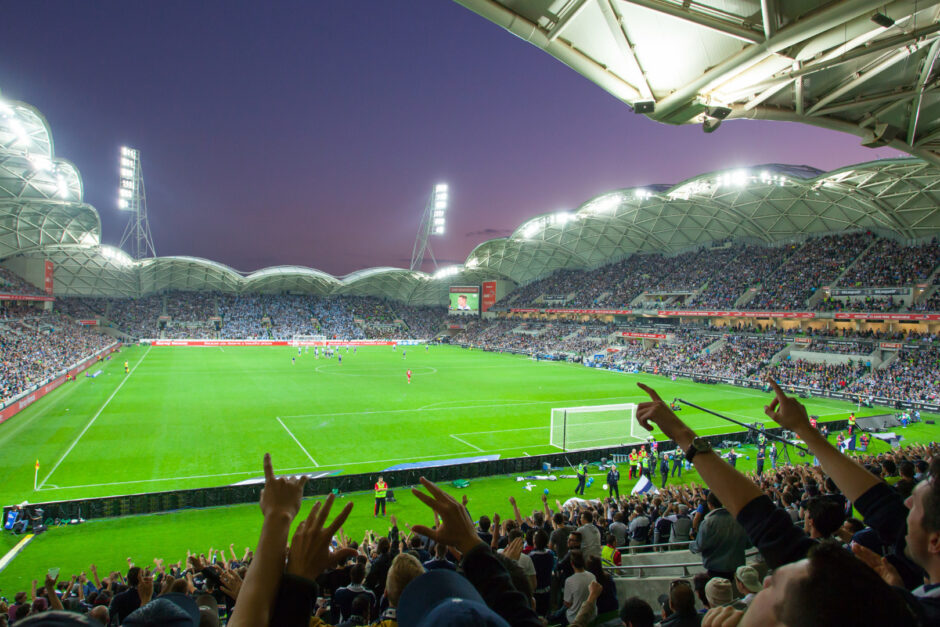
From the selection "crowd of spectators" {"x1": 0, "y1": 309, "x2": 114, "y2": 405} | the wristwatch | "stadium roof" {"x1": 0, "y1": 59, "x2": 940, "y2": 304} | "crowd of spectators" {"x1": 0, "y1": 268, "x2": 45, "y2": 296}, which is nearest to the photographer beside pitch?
the wristwatch

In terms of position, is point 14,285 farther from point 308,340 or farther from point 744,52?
point 744,52

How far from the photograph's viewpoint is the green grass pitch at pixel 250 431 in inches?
546

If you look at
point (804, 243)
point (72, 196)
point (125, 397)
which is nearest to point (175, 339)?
point (72, 196)

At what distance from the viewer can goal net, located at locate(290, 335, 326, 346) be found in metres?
74.7

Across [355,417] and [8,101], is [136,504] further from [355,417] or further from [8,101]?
[8,101]

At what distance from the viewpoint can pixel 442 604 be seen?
1.40m

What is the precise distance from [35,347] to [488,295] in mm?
64784

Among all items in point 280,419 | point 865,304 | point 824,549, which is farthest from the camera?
point 865,304

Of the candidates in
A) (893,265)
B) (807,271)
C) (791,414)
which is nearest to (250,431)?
(791,414)

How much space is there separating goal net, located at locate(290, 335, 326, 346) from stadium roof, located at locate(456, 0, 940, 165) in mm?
69195

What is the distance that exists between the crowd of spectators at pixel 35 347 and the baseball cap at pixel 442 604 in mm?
31930

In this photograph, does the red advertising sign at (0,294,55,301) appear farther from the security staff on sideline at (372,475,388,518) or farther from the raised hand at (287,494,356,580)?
the raised hand at (287,494,356,580)

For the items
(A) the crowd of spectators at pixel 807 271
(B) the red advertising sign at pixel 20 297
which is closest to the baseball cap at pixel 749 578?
(A) the crowd of spectators at pixel 807 271

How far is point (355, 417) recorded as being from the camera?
2770 cm
